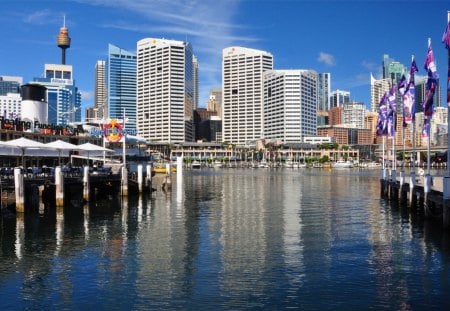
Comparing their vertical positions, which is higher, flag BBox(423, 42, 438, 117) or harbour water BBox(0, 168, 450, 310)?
flag BBox(423, 42, 438, 117)

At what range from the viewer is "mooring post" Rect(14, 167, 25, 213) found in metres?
45.8

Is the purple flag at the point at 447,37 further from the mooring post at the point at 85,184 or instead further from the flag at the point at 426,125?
the mooring post at the point at 85,184

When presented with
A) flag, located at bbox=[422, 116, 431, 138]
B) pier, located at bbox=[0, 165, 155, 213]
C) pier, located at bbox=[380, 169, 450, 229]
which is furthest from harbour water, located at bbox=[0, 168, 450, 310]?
flag, located at bbox=[422, 116, 431, 138]

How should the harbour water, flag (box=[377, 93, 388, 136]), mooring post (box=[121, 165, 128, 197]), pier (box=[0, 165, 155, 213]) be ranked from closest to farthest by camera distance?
the harbour water < pier (box=[0, 165, 155, 213]) < flag (box=[377, 93, 388, 136]) < mooring post (box=[121, 165, 128, 197])

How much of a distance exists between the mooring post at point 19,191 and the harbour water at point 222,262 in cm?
176

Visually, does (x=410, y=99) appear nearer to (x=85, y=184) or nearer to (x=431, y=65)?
(x=431, y=65)

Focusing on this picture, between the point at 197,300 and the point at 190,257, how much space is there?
835 centimetres

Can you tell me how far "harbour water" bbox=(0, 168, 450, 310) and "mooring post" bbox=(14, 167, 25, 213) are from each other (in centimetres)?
176

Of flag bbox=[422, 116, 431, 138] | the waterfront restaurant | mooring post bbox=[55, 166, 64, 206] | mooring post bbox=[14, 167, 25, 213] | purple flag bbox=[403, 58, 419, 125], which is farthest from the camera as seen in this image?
the waterfront restaurant

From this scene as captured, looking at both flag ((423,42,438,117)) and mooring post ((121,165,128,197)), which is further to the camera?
mooring post ((121,165,128,197))

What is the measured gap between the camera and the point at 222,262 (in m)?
28.5

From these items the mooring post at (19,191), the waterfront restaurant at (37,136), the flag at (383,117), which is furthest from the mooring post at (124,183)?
the flag at (383,117)

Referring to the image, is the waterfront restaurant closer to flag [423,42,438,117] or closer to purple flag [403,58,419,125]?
purple flag [403,58,419,125]

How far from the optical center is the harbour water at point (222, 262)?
21734mm
